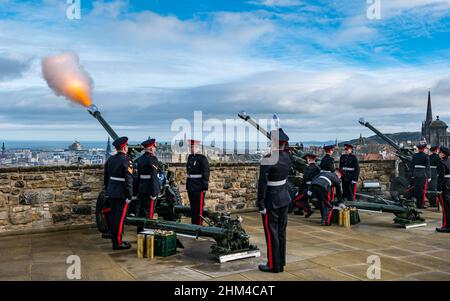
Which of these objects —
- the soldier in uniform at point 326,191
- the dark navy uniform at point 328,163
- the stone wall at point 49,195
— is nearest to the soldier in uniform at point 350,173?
the dark navy uniform at point 328,163

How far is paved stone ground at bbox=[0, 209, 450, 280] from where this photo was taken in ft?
17.8

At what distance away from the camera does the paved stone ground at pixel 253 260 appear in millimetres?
5430

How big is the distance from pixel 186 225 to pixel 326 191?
11.9 feet

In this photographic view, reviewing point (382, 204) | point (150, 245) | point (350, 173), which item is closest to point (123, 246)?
point (150, 245)

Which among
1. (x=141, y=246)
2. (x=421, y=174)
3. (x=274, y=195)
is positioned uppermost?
(x=421, y=174)

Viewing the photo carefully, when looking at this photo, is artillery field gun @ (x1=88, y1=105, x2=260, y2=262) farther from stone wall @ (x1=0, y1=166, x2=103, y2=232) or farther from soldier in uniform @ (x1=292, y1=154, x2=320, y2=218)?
soldier in uniform @ (x1=292, y1=154, x2=320, y2=218)

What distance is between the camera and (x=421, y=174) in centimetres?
1206

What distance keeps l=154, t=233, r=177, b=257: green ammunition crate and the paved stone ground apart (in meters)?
0.13

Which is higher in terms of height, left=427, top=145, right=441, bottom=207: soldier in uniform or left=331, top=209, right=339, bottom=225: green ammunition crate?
left=427, top=145, right=441, bottom=207: soldier in uniform

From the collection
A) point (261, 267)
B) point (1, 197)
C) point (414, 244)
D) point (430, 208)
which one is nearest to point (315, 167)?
point (414, 244)

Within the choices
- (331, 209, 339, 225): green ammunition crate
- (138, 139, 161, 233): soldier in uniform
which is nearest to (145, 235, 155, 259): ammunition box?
(138, 139, 161, 233): soldier in uniform

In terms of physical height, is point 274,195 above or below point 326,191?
above

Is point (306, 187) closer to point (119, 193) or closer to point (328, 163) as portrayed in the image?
point (328, 163)
